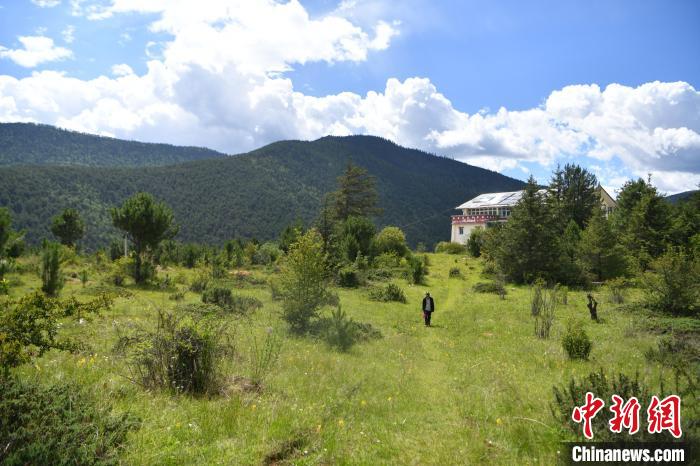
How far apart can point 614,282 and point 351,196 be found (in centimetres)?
4323

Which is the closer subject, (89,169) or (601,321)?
(601,321)

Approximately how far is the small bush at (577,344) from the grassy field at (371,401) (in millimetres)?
387

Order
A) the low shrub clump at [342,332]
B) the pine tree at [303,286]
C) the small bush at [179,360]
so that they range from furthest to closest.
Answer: the pine tree at [303,286] → the low shrub clump at [342,332] → the small bush at [179,360]

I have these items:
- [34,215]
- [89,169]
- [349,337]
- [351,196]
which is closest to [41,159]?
[89,169]

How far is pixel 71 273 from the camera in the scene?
94.6ft

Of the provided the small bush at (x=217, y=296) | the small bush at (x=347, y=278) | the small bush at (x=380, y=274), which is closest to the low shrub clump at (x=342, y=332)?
the small bush at (x=217, y=296)

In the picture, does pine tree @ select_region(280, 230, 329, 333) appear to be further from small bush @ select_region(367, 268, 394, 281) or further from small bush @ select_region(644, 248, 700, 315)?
small bush @ select_region(367, 268, 394, 281)

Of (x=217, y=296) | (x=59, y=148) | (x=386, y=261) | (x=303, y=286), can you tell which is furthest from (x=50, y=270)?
(x=59, y=148)

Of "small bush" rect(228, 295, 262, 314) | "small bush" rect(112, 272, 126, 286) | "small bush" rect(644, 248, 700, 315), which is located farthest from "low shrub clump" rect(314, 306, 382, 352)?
"small bush" rect(112, 272, 126, 286)

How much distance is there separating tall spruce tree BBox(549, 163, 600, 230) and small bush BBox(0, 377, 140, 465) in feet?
181

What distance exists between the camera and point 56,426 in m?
4.33

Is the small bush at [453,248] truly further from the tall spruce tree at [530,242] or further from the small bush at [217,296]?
the small bush at [217,296]

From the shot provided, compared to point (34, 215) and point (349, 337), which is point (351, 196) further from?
point (34, 215)

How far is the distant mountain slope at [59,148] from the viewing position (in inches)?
6789
